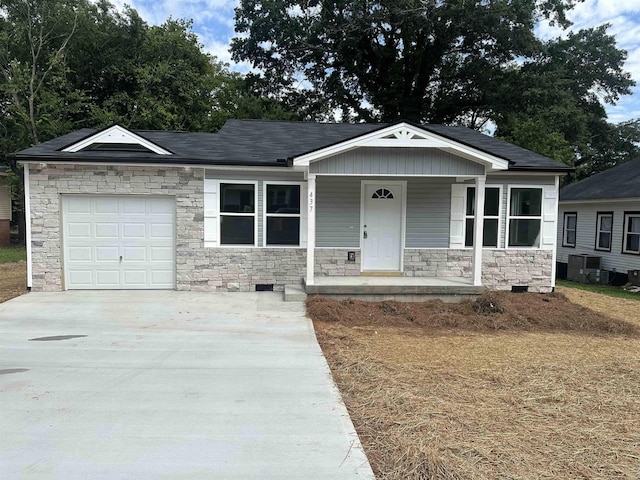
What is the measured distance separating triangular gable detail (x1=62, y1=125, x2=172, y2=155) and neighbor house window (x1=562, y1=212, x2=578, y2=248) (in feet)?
51.5

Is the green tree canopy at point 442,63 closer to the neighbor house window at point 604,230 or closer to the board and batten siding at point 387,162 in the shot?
the neighbor house window at point 604,230

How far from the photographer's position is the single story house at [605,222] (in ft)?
45.9

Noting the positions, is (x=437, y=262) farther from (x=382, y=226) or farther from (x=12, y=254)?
(x=12, y=254)

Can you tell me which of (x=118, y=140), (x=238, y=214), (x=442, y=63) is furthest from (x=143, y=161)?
(x=442, y=63)

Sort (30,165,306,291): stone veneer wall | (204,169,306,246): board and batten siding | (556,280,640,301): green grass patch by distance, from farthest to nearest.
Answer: (556,280,640,301): green grass patch → (204,169,306,246): board and batten siding → (30,165,306,291): stone veneer wall

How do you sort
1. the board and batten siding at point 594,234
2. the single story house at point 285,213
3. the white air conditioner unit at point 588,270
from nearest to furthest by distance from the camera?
the single story house at point 285,213 → the board and batten siding at point 594,234 → the white air conditioner unit at point 588,270

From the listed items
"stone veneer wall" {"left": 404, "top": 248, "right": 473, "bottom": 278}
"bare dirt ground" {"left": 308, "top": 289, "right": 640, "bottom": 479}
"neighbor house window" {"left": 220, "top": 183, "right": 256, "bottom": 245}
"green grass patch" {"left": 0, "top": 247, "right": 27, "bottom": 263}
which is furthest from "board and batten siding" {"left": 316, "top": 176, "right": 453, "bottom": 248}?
"green grass patch" {"left": 0, "top": 247, "right": 27, "bottom": 263}

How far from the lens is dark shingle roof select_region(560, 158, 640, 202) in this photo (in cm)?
1428

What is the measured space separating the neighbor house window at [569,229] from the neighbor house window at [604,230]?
1.39m

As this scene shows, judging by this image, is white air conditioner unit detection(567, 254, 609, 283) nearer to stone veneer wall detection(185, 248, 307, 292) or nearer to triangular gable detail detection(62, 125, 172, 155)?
stone veneer wall detection(185, 248, 307, 292)

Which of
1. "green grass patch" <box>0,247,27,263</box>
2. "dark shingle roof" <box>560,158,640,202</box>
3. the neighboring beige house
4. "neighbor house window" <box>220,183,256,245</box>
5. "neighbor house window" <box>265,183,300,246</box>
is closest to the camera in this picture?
"neighbor house window" <box>220,183,256,245</box>

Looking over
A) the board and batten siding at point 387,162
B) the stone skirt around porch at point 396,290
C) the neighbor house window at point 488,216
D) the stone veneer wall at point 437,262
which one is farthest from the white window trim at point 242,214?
the neighbor house window at point 488,216

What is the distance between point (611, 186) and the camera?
51.3 feet

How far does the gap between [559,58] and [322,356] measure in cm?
2764
